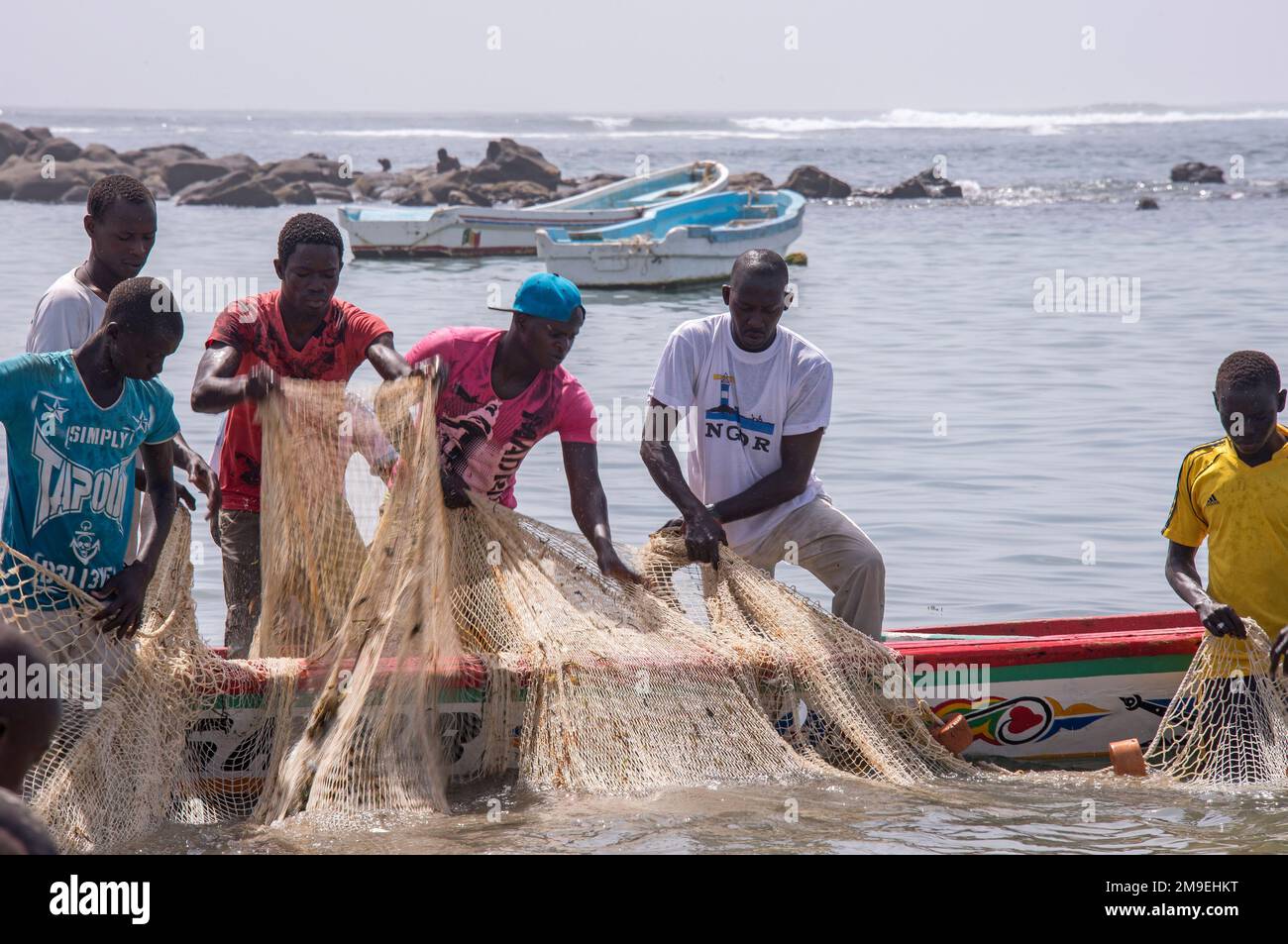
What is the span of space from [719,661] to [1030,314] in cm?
1518

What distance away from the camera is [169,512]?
464 cm

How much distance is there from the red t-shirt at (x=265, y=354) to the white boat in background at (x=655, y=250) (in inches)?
654

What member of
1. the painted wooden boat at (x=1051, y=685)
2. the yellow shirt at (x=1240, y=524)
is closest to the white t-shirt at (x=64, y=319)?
the painted wooden boat at (x=1051, y=685)

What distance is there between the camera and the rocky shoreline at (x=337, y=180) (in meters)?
40.7

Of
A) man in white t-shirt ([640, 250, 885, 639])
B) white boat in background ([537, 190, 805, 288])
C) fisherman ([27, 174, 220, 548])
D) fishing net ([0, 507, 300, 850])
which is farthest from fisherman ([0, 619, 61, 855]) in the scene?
white boat in background ([537, 190, 805, 288])

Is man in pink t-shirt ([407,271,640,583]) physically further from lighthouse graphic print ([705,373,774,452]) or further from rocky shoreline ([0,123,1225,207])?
rocky shoreline ([0,123,1225,207])

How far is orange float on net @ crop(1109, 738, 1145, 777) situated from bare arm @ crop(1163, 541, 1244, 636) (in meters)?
0.60

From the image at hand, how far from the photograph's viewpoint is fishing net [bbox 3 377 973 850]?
4758 millimetres

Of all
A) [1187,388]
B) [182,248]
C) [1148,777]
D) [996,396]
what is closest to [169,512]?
[1148,777]

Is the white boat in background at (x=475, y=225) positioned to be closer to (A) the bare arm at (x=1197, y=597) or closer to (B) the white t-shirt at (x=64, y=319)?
(A) the bare arm at (x=1197, y=597)

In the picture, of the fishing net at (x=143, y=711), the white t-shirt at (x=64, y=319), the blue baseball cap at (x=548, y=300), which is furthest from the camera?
the blue baseball cap at (x=548, y=300)

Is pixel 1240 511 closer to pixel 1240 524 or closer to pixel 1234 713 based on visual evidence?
pixel 1240 524

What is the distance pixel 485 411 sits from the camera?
5332mm

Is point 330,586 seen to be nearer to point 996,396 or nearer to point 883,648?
point 883,648
